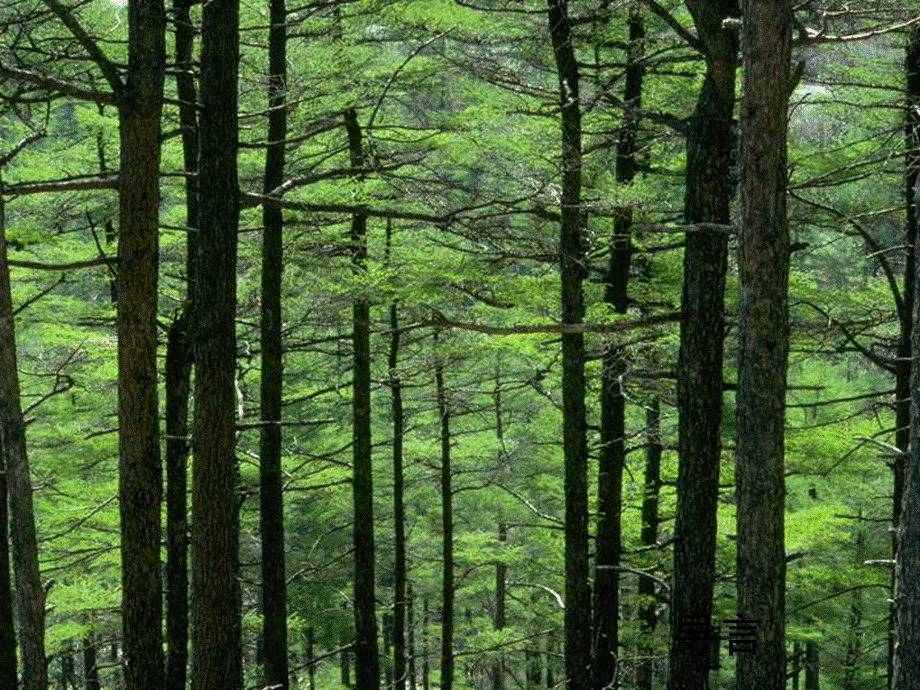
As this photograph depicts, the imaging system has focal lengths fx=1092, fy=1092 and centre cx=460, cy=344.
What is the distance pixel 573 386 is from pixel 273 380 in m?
3.34

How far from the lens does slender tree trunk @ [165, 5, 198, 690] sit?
1140 centimetres

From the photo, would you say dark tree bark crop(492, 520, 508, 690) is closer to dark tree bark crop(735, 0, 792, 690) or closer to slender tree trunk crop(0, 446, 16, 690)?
slender tree trunk crop(0, 446, 16, 690)

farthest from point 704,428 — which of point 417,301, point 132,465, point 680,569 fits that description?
point 132,465

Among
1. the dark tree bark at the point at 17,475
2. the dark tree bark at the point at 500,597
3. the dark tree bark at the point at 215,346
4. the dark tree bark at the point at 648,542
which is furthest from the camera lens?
the dark tree bark at the point at 500,597

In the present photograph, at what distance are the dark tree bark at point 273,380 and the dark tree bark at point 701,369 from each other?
4.90 m

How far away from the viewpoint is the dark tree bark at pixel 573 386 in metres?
10.8

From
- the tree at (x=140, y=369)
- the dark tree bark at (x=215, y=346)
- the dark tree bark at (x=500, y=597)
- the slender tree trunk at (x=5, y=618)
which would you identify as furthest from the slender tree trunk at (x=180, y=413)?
the dark tree bark at (x=500, y=597)

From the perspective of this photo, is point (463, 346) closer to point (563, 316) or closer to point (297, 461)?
point (563, 316)

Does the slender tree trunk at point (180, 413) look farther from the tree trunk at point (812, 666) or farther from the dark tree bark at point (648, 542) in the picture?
the tree trunk at point (812, 666)

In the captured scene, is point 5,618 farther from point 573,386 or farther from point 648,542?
point 648,542

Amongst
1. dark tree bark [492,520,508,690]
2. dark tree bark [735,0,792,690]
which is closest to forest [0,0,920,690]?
dark tree bark [735,0,792,690]

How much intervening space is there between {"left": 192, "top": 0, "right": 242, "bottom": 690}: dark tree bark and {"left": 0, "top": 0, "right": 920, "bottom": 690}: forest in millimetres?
22

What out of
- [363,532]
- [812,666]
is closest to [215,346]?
[363,532]

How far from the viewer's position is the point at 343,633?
84.3 ft
